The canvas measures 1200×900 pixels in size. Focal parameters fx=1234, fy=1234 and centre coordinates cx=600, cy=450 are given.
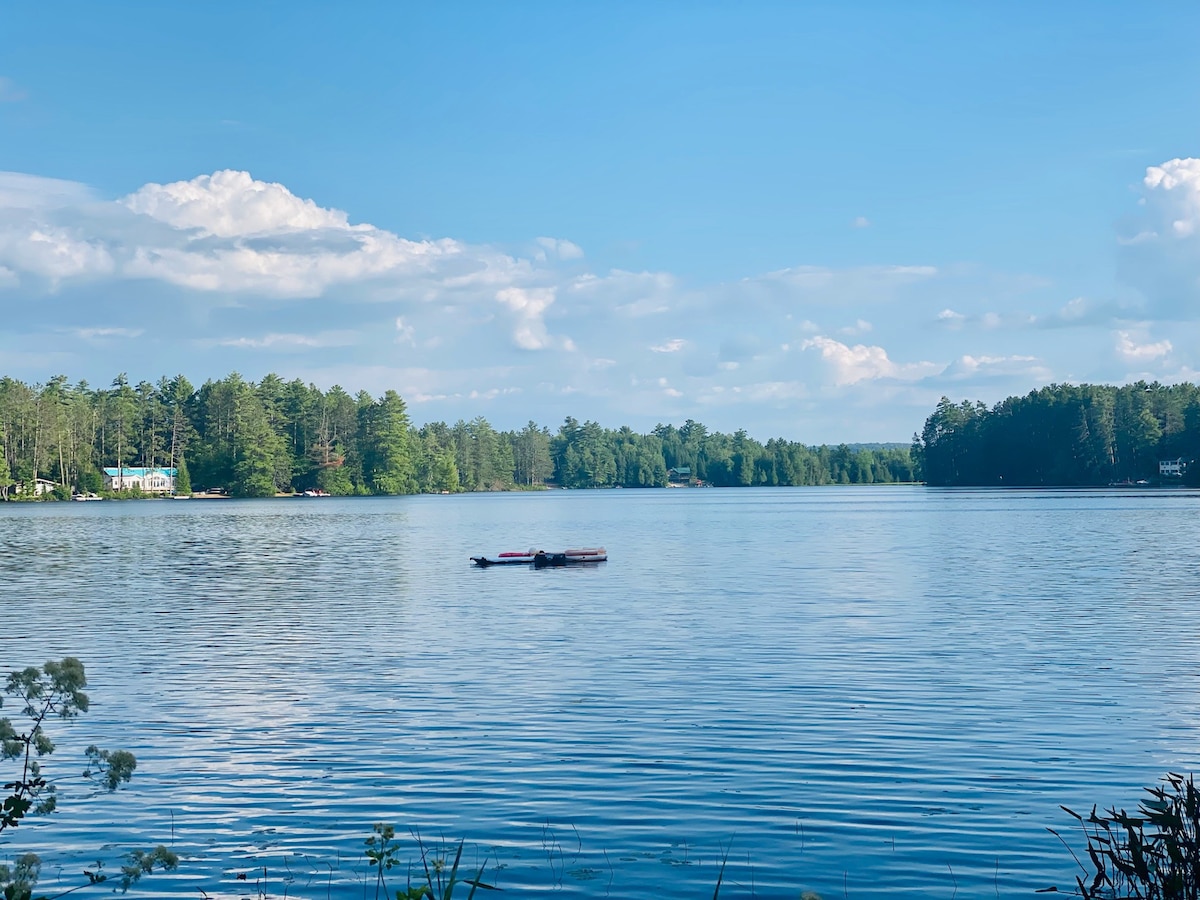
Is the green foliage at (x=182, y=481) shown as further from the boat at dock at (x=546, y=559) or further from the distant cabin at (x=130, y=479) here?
the boat at dock at (x=546, y=559)

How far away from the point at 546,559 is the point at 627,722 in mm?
39439

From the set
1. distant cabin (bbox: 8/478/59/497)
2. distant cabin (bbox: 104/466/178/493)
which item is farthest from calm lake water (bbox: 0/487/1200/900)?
distant cabin (bbox: 104/466/178/493)

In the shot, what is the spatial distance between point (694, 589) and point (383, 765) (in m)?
28.9

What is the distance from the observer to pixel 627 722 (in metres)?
20.6

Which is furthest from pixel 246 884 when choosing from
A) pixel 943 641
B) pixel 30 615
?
pixel 30 615

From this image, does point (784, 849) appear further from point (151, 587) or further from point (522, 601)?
point (151, 587)

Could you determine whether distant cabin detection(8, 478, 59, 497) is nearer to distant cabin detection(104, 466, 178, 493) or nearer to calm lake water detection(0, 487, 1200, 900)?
distant cabin detection(104, 466, 178, 493)

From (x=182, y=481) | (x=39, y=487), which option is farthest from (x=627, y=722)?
(x=182, y=481)

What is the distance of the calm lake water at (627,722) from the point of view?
13.5m

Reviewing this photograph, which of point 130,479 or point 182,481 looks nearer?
point 130,479

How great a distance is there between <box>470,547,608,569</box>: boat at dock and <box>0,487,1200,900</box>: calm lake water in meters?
9.67

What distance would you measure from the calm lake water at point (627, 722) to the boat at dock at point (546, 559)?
9.67 m

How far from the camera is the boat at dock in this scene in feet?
196

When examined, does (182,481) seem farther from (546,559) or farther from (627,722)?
(627,722)
